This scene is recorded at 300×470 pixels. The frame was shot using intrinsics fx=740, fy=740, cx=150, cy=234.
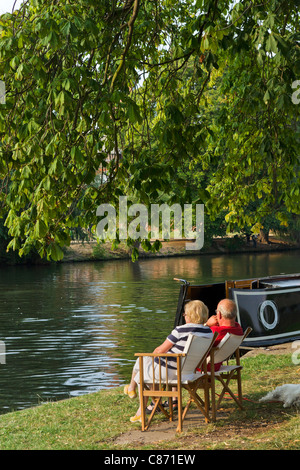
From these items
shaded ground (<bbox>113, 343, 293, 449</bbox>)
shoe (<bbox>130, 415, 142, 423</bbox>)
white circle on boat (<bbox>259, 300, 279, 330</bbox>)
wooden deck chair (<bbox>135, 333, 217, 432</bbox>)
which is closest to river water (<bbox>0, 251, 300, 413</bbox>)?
white circle on boat (<bbox>259, 300, 279, 330</bbox>)

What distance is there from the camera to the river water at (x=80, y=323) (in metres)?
13.7

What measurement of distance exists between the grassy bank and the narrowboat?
2.18 metres

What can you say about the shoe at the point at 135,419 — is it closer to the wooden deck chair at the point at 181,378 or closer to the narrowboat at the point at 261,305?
the wooden deck chair at the point at 181,378

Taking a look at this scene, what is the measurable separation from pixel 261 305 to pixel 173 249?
49.6 metres

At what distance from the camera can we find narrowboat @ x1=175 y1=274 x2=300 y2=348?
39.0 ft

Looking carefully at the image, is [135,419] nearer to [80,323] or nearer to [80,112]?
[80,112]

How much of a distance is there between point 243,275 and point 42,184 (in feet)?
105

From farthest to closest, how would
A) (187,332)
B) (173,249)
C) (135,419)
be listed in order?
1. (173,249)
2. (135,419)
3. (187,332)

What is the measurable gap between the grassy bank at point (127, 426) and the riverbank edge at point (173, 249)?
4364 centimetres

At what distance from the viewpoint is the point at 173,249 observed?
203ft

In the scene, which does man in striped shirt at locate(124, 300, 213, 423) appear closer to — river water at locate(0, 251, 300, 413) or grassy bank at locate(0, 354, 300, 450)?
grassy bank at locate(0, 354, 300, 450)

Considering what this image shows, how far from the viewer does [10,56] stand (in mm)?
7262

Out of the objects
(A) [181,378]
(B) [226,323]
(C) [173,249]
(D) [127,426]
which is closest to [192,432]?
(A) [181,378]

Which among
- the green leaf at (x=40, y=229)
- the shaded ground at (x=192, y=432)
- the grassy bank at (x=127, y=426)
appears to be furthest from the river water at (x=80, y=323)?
the green leaf at (x=40, y=229)
